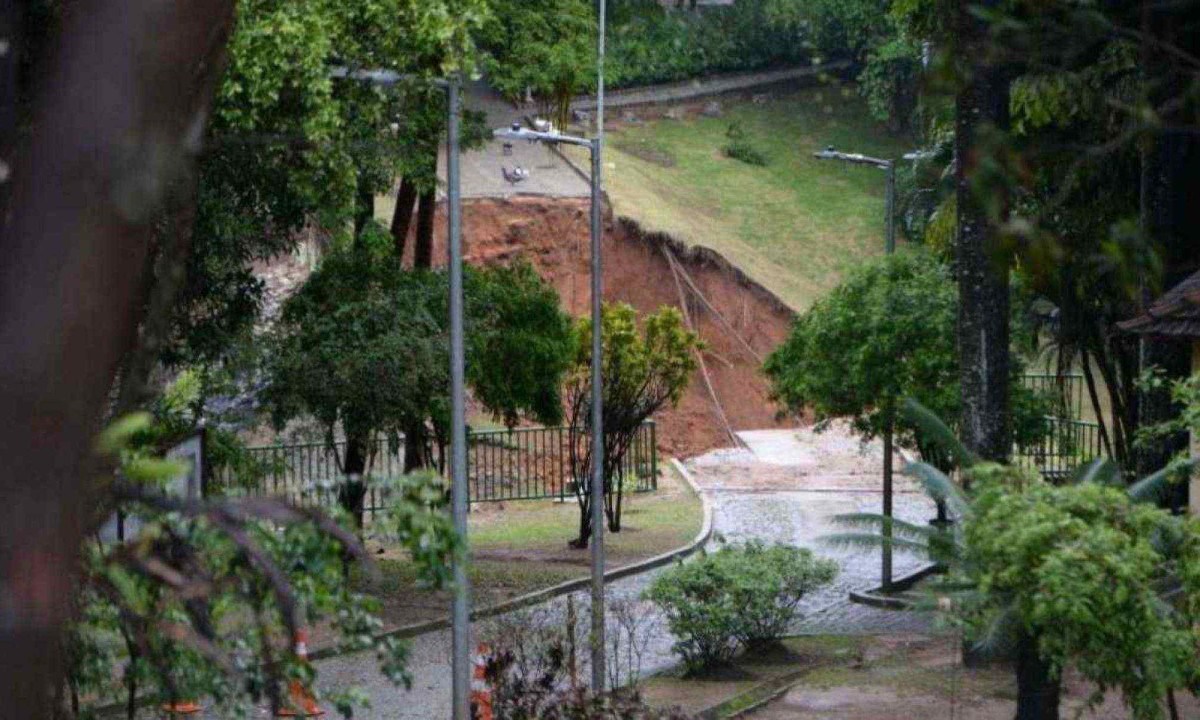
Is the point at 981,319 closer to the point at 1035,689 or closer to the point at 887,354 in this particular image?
the point at 887,354

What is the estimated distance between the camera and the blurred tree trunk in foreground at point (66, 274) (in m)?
4.09

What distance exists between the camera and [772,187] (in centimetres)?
5706

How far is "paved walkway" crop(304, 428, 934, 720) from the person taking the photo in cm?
1958

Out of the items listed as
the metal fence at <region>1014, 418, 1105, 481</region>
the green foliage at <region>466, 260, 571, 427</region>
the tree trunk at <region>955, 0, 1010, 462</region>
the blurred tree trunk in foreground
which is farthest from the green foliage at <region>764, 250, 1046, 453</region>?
the blurred tree trunk in foreground

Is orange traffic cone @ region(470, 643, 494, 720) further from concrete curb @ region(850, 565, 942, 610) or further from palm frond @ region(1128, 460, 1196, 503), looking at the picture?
concrete curb @ region(850, 565, 942, 610)

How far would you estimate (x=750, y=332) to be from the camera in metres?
46.9

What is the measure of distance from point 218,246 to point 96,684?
1302cm

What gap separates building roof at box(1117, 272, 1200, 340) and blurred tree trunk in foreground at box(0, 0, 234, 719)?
14197 mm

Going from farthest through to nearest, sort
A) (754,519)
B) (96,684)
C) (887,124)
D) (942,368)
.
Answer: (887,124), (754,519), (942,368), (96,684)

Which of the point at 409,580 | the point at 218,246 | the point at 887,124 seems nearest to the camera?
the point at 218,246

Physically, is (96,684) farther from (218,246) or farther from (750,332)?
(750,332)

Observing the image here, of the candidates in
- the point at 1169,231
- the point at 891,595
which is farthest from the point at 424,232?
the point at 1169,231

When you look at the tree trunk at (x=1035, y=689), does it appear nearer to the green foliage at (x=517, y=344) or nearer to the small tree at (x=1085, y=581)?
the small tree at (x=1085, y=581)

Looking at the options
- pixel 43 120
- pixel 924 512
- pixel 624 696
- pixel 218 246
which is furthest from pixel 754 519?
pixel 43 120
